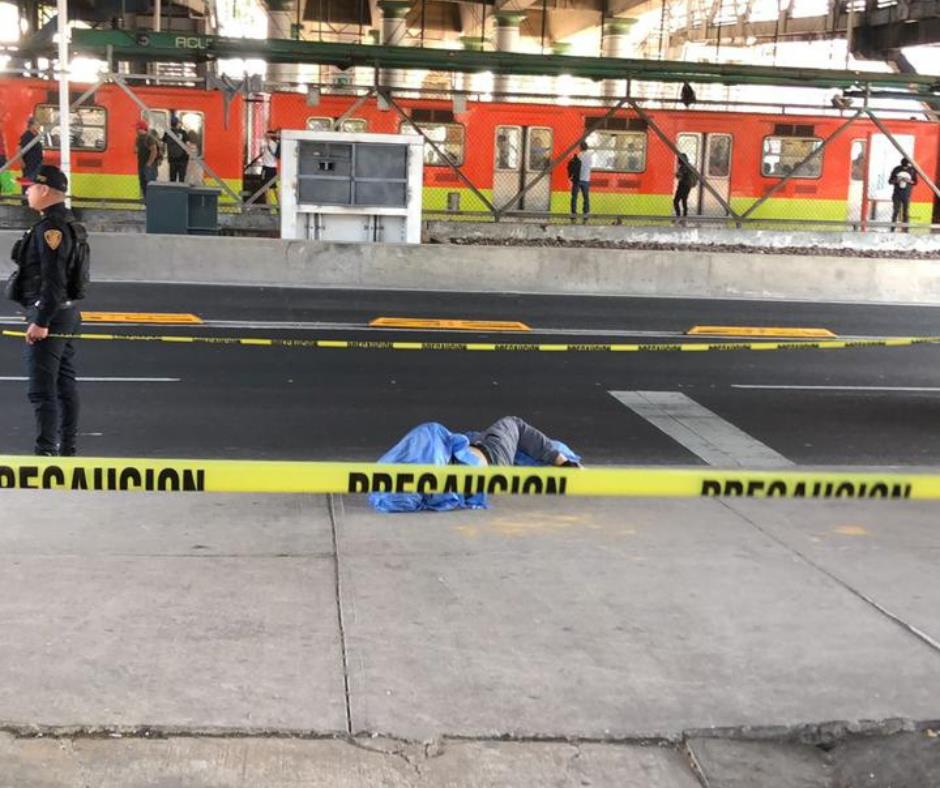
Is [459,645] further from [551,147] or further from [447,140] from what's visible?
[551,147]

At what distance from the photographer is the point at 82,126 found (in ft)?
85.0

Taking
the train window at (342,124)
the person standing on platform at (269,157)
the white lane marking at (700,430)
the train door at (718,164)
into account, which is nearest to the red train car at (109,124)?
the person standing on platform at (269,157)

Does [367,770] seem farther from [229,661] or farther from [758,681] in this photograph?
[758,681]

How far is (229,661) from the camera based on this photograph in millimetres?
4703

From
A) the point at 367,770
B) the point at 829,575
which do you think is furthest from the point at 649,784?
the point at 829,575

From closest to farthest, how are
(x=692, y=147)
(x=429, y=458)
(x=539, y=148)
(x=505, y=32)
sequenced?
1. (x=429, y=458)
2. (x=539, y=148)
3. (x=692, y=147)
4. (x=505, y=32)

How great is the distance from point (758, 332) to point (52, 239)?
10.8 meters

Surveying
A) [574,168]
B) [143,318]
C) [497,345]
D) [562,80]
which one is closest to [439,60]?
[574,168]

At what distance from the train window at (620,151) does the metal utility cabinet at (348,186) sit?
8.88 meters

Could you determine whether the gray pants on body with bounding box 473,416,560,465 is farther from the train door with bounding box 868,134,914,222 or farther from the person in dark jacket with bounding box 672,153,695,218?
the train door with bounding box 868,134,914,222

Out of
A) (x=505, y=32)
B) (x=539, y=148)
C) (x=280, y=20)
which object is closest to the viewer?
(x=539, y=148)

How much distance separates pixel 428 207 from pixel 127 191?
648 cm

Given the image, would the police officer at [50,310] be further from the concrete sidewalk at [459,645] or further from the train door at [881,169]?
the train door at [881,169]

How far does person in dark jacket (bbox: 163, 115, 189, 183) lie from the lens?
2566cm
